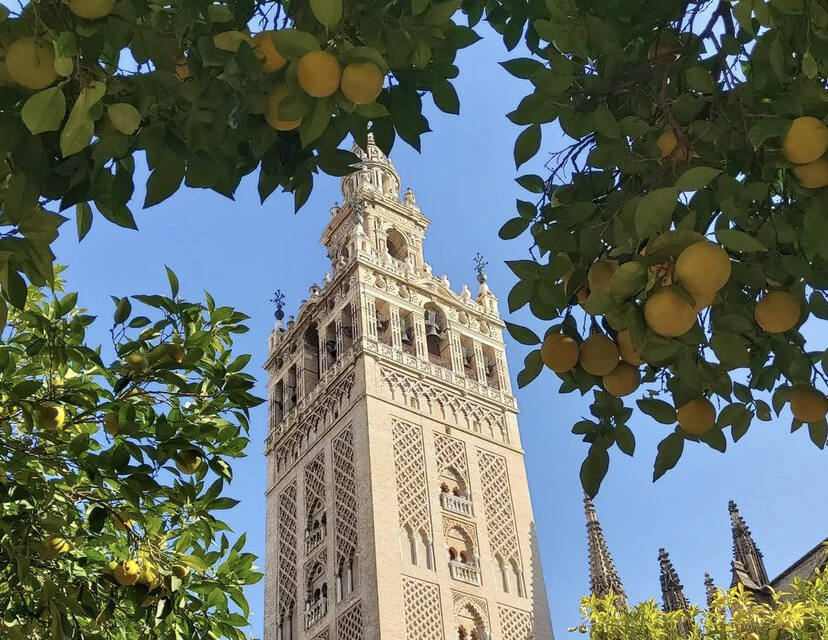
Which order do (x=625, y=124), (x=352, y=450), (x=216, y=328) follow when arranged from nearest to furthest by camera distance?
(x=625, y=124) < (x=216, y=328) < (x=352, y=450)

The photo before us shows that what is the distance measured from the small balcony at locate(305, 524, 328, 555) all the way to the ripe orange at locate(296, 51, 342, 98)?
22118 millimetres

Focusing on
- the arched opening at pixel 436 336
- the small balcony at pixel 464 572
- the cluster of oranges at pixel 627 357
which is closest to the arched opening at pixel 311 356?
the arched opening at pixel 436 336

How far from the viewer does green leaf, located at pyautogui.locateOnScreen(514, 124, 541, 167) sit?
1993 mm

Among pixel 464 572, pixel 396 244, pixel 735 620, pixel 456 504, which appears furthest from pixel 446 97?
pixel 396 244

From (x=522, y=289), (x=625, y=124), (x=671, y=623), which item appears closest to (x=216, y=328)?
(x=522, y=289)

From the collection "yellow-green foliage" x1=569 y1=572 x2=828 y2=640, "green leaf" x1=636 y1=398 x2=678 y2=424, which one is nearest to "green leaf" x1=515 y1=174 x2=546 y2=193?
"green leaf" x1=636 y1=398 x2=678 y2=424

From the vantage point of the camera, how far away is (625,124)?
192 cm

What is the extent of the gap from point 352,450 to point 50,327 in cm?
1982

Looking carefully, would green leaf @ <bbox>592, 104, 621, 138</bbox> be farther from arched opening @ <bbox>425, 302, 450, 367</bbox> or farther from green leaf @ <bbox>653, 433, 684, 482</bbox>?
arched opening @ <bbox>425, 302, 450, 367</bbox>

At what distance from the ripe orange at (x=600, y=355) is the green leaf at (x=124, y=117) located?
974 millimetres

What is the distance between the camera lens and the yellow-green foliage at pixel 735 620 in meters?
9.07

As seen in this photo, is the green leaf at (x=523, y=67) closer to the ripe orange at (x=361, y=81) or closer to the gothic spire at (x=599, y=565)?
the ripe orange at (x=361, y=81)

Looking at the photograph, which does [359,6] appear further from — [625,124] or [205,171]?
[625,124]

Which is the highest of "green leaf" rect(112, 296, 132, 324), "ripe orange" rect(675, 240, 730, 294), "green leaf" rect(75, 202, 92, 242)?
"green leaf" rect(112, 296, 132, 324)
